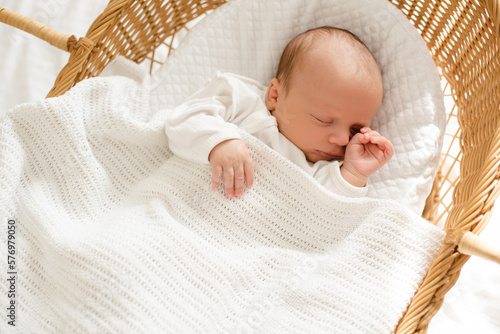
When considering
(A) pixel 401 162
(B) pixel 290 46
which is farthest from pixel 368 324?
(B) pixel 290 46

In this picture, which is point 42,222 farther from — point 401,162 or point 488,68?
point 488,68

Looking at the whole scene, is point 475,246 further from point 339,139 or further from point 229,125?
point 229,125

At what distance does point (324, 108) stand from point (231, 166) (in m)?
0.29

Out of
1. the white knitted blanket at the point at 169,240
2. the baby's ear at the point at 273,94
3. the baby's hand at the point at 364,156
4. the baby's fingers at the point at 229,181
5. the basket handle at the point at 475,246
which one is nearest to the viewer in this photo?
the basket handle at the point at 475,246

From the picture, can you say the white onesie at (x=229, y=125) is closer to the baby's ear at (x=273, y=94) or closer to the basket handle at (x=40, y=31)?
the baby's ear at (x=273, y=94)

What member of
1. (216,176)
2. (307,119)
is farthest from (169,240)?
(307,119)

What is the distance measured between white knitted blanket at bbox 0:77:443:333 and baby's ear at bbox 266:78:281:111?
0.18 meters

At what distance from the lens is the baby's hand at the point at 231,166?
1.19m

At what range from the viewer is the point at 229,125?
1.26 meters

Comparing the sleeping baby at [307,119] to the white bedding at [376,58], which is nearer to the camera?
the sleeping baby at [307,119]

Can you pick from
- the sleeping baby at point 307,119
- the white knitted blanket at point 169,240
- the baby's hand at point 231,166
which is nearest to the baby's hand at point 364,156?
the sleeping baby at point 307,119

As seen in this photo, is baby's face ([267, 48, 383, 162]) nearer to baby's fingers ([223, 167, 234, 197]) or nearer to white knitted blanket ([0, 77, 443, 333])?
white knitted blanket ([0, 77, 443, 333])

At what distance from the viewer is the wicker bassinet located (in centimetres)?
97

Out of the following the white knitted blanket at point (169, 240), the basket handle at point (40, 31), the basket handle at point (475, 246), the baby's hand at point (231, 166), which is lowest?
the white knitted blanket at point (169, 240)
